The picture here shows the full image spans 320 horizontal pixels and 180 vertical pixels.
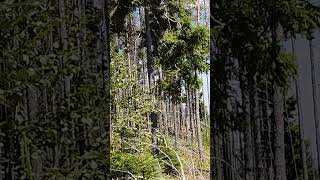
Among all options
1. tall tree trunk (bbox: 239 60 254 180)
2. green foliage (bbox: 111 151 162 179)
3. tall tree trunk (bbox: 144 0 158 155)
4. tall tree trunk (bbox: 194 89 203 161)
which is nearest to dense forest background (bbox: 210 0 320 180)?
tall tree trunk (bbox: 239 60 254 180)

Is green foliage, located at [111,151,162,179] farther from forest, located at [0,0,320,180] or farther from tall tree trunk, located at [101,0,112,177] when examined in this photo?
tall tree trunk, located at [101,0,112,177]

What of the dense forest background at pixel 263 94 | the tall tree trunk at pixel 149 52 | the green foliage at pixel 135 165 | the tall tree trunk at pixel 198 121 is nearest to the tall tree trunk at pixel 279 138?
the dense forest background at pixel 263 94

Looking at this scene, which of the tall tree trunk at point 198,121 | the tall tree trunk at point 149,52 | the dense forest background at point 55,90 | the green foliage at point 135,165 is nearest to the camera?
the dense forest background at point 55,90

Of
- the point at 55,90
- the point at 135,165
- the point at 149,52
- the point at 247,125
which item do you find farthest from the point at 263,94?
the point at 149,52

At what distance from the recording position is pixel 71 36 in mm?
1468

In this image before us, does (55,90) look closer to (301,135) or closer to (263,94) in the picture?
(263,94)

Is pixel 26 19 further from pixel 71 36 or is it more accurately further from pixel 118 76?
pixel 118 76

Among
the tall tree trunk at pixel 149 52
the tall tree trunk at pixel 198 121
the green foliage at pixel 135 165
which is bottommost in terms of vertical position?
the green foliage at pixel 135 165

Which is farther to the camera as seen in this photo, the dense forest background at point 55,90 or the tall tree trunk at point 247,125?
the tall tree trunk at point 247,125

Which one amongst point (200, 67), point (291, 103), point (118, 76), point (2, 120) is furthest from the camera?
point (200, 67)

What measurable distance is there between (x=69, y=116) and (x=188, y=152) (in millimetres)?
6903

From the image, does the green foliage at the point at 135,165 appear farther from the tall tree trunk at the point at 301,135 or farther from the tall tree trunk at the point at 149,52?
the tall tree trunk at the point at 301,135

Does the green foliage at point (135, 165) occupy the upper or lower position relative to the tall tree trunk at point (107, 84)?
lower

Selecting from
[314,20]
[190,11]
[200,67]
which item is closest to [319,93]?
[314,20]
